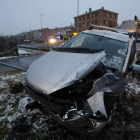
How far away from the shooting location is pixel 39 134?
6.75ft

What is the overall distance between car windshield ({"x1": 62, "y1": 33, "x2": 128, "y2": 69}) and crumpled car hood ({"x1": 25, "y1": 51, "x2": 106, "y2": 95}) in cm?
54

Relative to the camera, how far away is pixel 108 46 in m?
2.80

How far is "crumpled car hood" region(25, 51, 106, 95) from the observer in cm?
177

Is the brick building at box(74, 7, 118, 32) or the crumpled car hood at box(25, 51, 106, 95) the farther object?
the brick building at box(74, 7, 118, 32)

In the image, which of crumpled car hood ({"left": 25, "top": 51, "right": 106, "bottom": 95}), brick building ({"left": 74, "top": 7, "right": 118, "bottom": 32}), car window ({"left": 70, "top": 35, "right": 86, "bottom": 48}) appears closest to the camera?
crumpled car hood ({"left": 25, "top": 51, "right": 106, "bottom": 95})

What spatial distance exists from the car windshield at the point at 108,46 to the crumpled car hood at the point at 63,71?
21.1 inches

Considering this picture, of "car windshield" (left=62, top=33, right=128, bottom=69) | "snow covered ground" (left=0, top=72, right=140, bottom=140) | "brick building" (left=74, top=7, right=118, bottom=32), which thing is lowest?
"snow covered ground" (left=0, top=72, right=140, bottom=140)

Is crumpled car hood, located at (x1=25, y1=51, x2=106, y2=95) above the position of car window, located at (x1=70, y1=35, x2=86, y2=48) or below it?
below

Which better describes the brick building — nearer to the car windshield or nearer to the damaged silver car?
the car windshield

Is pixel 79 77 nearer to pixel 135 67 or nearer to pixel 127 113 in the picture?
pixel 135 67

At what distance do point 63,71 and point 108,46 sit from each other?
1438 millimetres

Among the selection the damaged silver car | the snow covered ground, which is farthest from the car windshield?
the snow covered ground

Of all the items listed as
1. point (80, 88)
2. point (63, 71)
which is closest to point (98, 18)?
point (63, 71)

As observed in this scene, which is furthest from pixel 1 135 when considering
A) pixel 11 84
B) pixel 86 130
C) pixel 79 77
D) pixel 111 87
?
pixel 11 84
